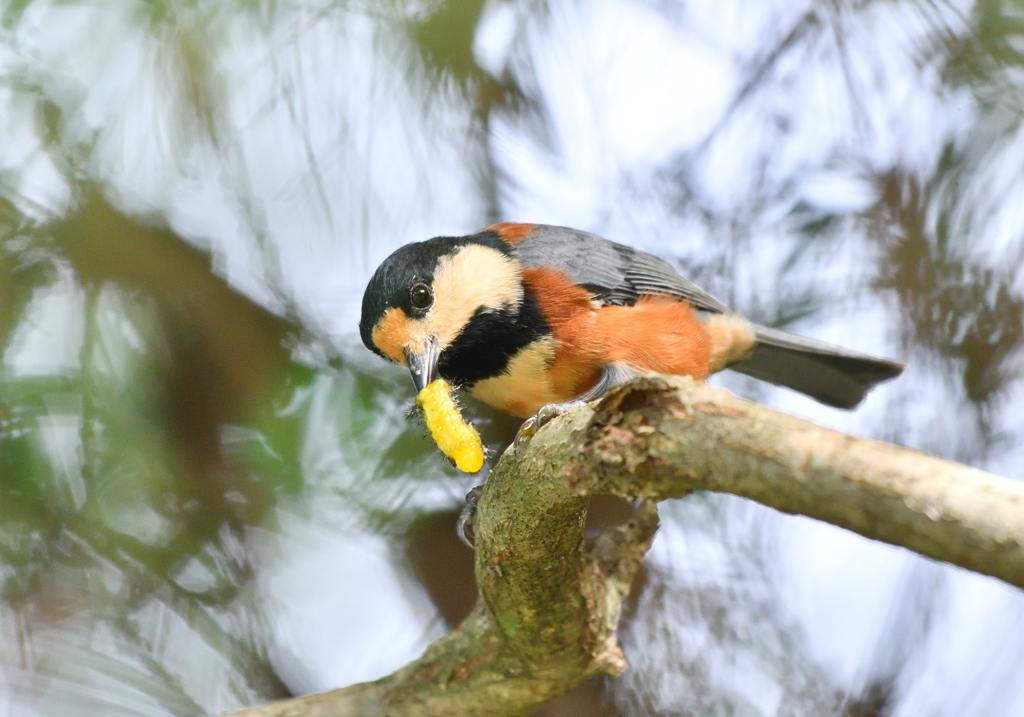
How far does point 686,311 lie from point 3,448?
277 centimetres

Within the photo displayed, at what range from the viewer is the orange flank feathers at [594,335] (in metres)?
3.00

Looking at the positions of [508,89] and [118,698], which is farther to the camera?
[508,89]

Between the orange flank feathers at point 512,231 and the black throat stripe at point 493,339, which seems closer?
the black throat stripe at point 493,339

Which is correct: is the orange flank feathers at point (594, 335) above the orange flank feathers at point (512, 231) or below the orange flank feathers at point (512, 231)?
below

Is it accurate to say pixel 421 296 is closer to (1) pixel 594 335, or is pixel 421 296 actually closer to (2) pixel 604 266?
(1) pixel 594 335

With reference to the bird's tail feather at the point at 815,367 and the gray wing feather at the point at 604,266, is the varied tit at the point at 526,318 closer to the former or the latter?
the gray wing feather at the point at 604,266

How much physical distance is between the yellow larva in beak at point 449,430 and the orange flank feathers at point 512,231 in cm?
97

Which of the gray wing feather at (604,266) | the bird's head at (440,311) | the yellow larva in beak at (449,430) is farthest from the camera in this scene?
the gray wing feather at (604,266)

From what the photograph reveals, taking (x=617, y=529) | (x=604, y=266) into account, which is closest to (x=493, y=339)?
(x=604, y=266)

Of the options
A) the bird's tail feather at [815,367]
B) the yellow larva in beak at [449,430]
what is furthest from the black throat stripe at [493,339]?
the bird's tail feather at [815,367]

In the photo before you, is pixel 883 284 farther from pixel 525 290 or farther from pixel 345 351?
pixel 345 351

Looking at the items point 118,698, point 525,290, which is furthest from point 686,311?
point 118,698

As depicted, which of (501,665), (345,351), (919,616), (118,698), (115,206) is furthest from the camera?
(919,616)

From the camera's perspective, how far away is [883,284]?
13.5 ft
